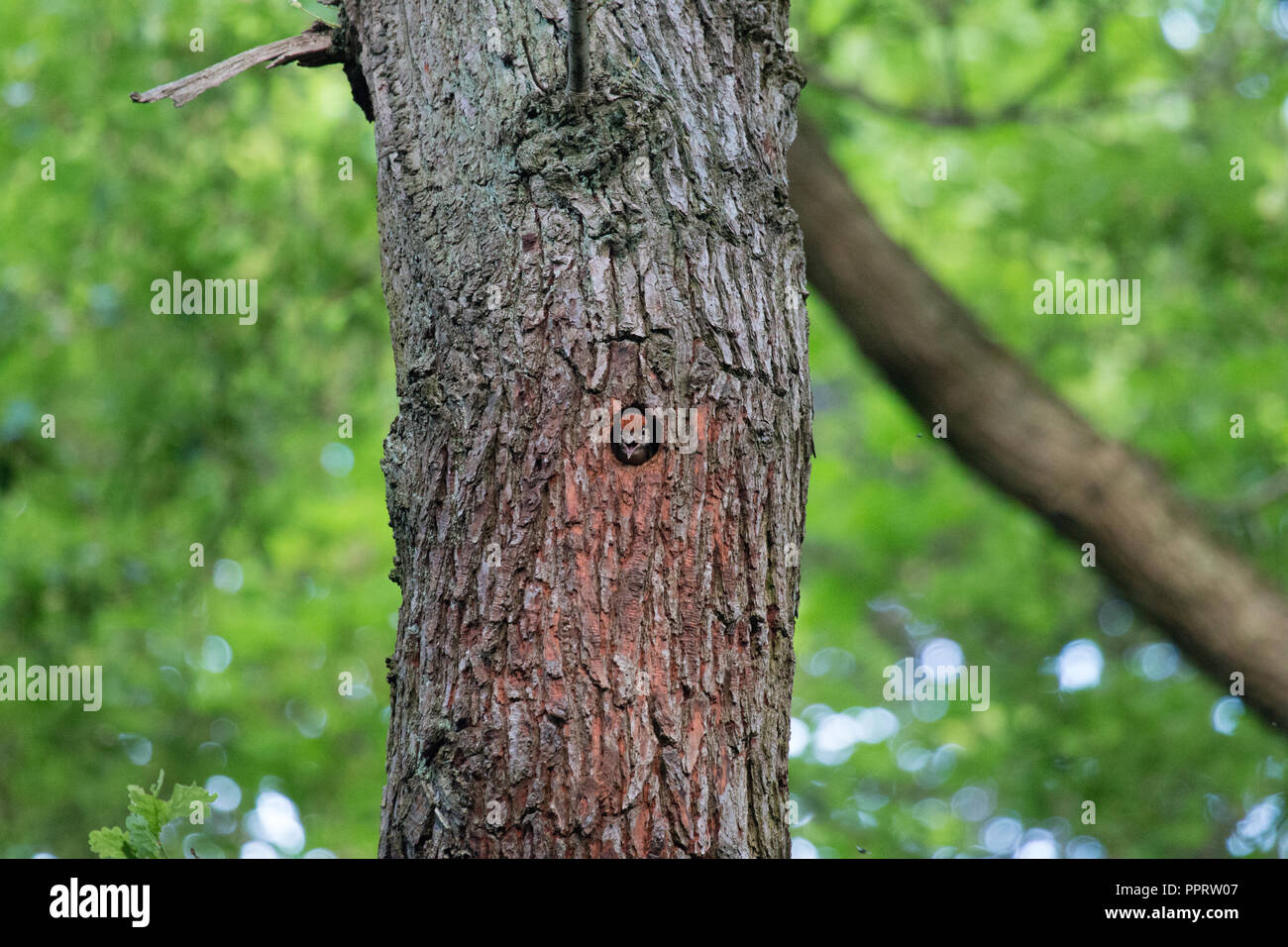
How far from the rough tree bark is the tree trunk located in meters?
3.32

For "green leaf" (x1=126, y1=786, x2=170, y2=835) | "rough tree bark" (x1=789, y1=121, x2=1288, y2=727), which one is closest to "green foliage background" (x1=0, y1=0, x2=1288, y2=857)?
"rough tree bark" (x1=789, y1=121, x2=1288, y2=727)

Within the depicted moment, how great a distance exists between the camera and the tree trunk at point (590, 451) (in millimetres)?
1727

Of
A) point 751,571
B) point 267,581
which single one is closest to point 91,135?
point 267,581

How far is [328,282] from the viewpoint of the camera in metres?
6.60

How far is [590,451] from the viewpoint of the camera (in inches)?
71.4

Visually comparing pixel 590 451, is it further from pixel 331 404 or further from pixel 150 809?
pixel 331 404

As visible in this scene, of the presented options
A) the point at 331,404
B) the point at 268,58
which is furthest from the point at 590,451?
the point at 331,404

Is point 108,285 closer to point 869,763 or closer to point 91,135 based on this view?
point 91,135

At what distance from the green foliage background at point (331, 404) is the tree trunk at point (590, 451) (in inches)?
168

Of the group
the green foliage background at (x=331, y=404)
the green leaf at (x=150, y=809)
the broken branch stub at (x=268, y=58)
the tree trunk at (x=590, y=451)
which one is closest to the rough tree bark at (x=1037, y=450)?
the green foliage background at (x=331, y=404)

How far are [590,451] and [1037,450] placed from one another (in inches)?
156

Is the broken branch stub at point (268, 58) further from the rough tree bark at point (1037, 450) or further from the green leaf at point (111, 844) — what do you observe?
the rough tree bark at point (1037, 450)
